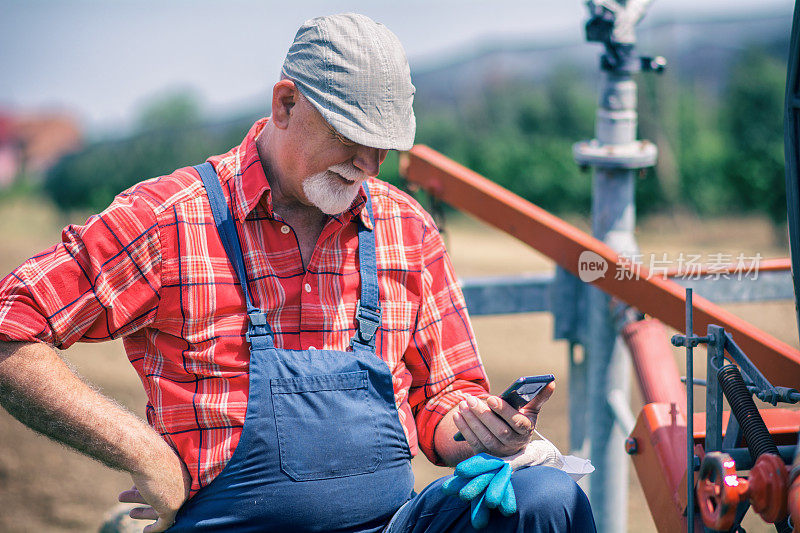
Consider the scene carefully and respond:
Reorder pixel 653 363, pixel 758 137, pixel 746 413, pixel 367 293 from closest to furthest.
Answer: pixel 746 413, pixel 367 293, pixel 653 363, pixel 758 137

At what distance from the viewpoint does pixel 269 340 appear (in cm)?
161

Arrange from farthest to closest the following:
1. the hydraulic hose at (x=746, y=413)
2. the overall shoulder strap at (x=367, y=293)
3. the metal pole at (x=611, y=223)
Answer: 1. the metal pole at (x=611, y=223)
2. the overall shoulder strap at (x=367, y=293)
3. the hydraulic hose at (x=746, y=413)

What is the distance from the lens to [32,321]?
147 cm

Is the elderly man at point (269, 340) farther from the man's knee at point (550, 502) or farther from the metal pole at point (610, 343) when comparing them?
the metal pole at point (610, 343)

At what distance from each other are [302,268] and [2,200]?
39.6ft

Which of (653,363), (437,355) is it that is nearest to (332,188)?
(437,355)

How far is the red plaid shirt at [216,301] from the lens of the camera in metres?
1.51

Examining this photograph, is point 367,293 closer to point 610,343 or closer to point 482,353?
point 610,343

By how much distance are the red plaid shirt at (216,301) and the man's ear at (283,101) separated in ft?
0.39

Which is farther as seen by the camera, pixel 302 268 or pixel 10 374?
pixel 302 268

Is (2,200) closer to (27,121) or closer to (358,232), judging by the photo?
(27,121)

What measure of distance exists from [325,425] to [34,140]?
1413cm

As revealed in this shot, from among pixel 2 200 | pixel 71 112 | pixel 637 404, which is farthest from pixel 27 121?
pixel 637 404

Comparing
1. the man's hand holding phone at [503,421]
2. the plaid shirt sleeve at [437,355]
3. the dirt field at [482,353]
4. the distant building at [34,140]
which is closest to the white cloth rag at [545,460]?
the man's hand holding phone at [503,421]
